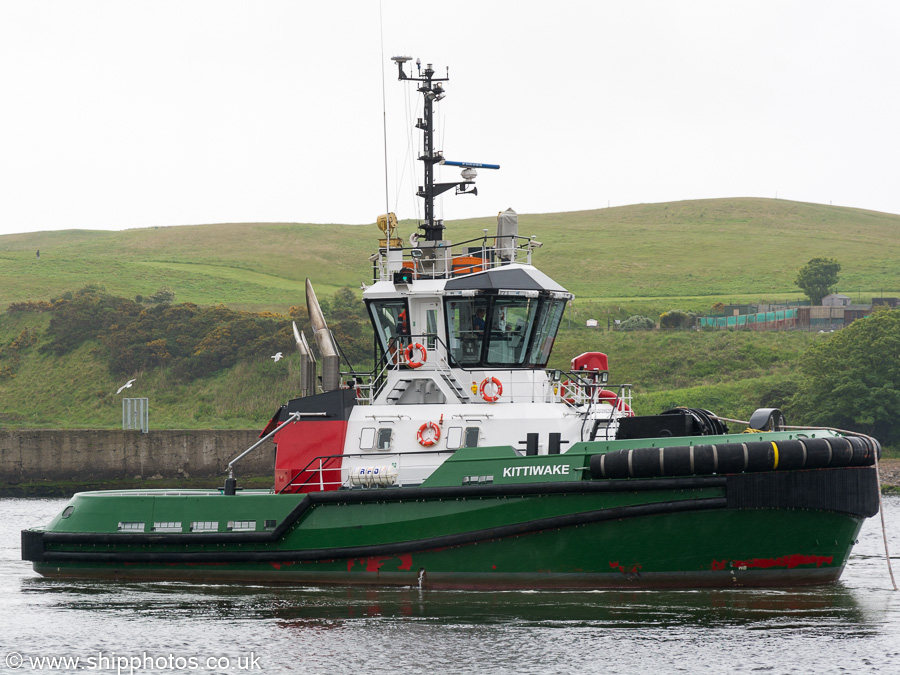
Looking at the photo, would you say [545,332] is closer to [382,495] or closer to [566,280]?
[382,495]

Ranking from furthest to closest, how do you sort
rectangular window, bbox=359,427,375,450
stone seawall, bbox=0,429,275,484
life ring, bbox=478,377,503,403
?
stone seawall, bbox=0,429,275,484
rectangular window, bbox=359,427,375,450
life ring, bbox=478,377,503,403

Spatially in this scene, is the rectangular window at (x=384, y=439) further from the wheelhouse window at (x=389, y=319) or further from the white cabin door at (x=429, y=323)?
the wheelhouse window at (x=389, y=319)

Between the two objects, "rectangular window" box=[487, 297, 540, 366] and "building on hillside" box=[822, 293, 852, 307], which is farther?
"building on hillside" box=[822, 293, 852, 307]

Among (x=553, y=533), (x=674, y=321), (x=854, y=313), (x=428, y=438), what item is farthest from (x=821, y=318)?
(x=553, y=533)

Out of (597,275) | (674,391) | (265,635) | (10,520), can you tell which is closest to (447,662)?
(265,635)

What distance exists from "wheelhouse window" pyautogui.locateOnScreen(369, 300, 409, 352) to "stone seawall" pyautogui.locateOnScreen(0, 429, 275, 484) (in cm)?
2316

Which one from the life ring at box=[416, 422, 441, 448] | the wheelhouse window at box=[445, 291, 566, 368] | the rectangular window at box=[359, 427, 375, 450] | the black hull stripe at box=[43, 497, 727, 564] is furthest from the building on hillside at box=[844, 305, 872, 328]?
the black hull stripe at box=[43, 497, 727, 564]

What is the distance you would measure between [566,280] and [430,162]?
172ft

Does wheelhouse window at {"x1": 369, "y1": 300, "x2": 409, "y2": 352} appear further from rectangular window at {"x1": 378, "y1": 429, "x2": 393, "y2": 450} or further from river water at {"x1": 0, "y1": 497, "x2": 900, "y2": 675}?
river water at {"x1": 0, "y1": 497, "x2": 900, "y2": 675}

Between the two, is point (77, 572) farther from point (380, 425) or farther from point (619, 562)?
point (619, 562)

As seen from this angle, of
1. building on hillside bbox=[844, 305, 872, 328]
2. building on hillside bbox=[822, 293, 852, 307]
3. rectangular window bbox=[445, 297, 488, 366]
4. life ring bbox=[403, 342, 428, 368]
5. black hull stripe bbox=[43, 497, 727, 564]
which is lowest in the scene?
black hull stripe bbox=[43, 497, 727, 564]

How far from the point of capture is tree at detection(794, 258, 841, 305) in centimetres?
6303

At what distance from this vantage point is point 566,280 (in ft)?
227

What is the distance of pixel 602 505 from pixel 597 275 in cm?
5721
